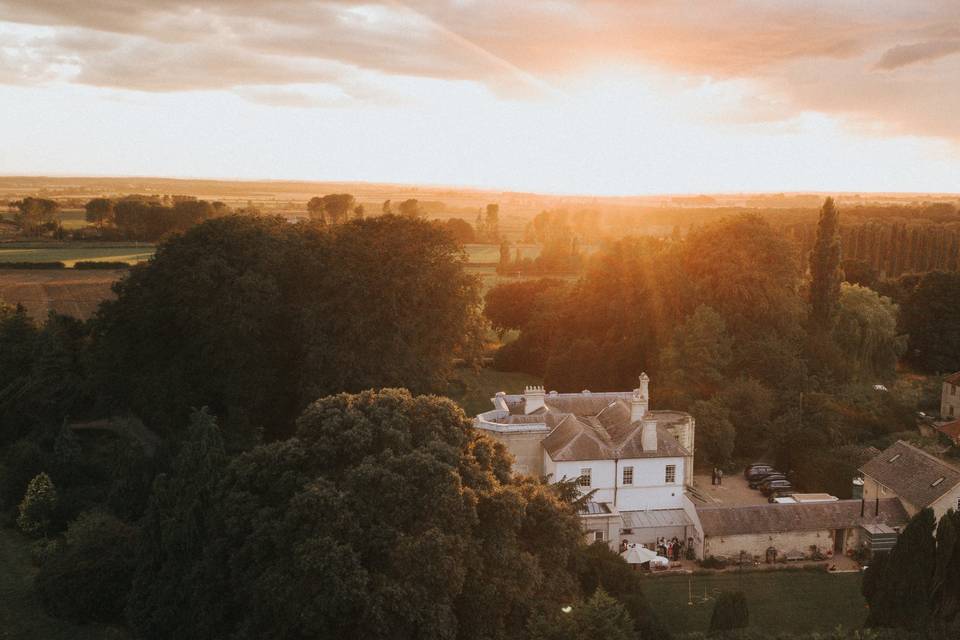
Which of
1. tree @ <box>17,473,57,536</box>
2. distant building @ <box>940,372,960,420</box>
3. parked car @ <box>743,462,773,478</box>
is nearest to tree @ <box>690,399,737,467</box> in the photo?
parked car @ <box>743,462,773,478</box>

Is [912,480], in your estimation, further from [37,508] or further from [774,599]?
[37,508]

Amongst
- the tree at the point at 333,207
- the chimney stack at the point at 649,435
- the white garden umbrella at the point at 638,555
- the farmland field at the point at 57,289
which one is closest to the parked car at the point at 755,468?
the chimney stack at the point at 649,435

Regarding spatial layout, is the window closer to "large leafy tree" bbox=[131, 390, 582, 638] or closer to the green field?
"large leafy tree" bbox=[131, 390, 582, 638]

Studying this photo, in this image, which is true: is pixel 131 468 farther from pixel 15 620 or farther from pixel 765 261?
pixel 765 261

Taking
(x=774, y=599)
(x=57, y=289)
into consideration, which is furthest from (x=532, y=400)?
(x=57, y=289)

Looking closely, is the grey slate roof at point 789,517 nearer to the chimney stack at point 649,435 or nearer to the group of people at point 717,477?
the chimney stack at point 649,435

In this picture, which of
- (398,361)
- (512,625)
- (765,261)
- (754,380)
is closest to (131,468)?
(398,361)

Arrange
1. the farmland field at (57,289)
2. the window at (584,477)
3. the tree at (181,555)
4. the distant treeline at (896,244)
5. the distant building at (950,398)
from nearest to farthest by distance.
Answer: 1. the tree at (181,555)
2. the window at (584,477)
3. the distant building at (950,398)
4. the farmland field at (57,289)
5. the distant treeline at (896,244)
